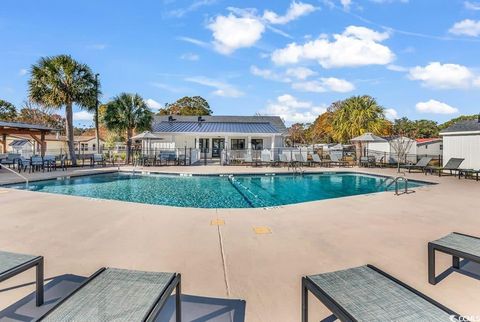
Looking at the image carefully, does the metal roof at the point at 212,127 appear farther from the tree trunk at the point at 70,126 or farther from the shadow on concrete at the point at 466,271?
the shadow on concrete at the point at 466,271

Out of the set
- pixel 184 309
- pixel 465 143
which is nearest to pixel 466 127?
pixel 465 143

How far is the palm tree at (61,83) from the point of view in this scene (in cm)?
1794

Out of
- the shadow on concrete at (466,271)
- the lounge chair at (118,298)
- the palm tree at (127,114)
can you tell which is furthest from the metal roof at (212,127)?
the lounge chair at (118,298)

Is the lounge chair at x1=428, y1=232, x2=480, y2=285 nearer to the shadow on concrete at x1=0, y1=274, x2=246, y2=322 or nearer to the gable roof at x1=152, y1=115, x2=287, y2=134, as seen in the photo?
the shadow on concrete at x1=0, y1=274, x2=246, y2=322

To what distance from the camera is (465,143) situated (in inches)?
590

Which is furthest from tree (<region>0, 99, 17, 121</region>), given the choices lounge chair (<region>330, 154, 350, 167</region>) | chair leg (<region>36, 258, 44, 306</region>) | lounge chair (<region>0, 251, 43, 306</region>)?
chair leg (<region>36, 258, 44, 306</region>)

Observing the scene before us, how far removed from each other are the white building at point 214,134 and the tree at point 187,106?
76.0 ft

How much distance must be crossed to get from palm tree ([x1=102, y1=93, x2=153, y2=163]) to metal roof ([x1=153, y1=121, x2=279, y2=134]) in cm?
313

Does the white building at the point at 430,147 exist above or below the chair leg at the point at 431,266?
above

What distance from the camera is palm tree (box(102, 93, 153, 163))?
2167cm

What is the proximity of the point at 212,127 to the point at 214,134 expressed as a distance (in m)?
2.78

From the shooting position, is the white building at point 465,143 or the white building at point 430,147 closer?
the white building at point 465,143

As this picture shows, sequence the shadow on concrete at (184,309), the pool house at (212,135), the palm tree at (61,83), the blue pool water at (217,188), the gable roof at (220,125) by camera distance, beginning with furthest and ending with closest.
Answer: the gable roof at (220,125), the pool house at (212,135), the palm tree at (61,83), the blue pool water at (217,188), the shadow on concrete at (184,309)

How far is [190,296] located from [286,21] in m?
19.5
